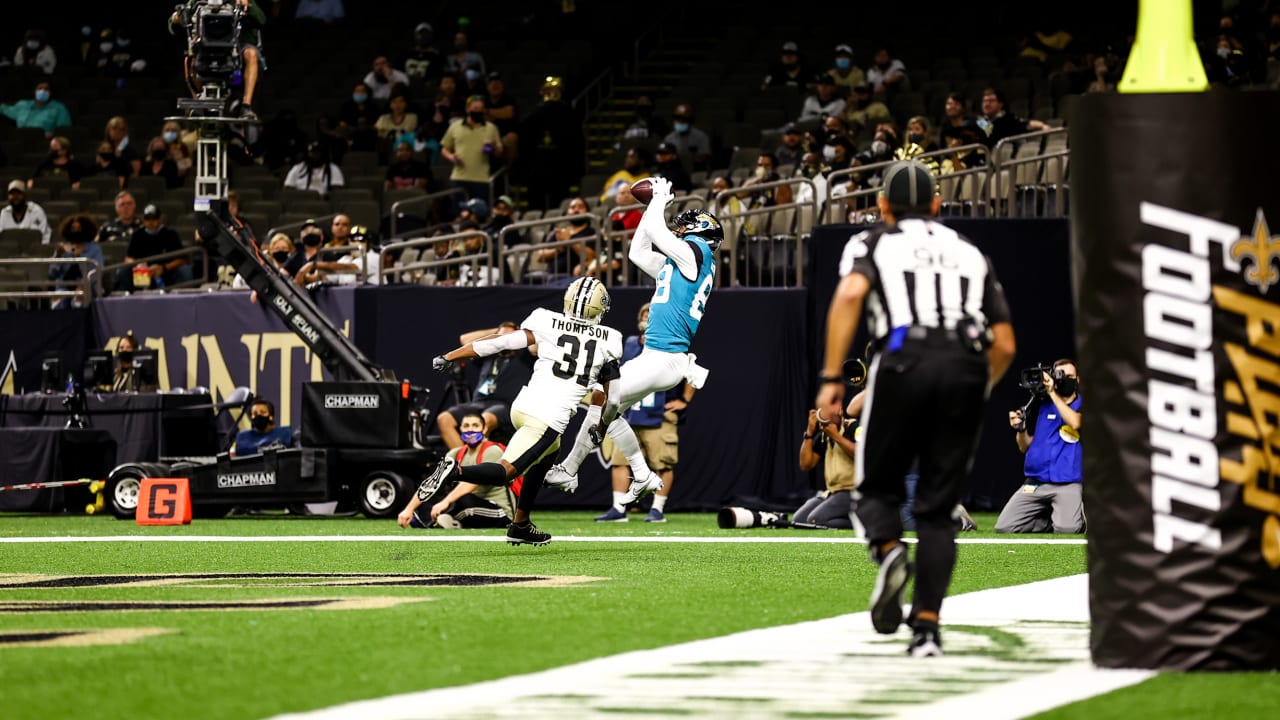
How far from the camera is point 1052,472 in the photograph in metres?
16.8

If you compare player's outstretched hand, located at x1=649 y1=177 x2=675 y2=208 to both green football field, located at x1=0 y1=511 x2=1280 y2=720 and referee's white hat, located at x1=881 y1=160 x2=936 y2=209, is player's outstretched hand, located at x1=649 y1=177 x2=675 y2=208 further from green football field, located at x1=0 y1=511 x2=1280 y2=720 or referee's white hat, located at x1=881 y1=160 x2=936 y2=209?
referee's white hat, located at x1=881 y1=160 x2=936 y2=209

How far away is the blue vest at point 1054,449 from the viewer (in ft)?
54.9

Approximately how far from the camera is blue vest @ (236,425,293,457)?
19281 millimetres

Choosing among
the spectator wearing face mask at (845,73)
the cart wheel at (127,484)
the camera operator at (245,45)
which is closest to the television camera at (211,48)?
the camera operator at (245,45)

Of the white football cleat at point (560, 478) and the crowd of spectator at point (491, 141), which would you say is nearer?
the white football cleat at point (560, 478)

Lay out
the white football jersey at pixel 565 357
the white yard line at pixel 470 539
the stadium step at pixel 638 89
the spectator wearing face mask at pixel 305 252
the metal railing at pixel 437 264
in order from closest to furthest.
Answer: the white football jersey at pixel 565 357 → the white yard line at pixel 470 539 → the metal railing at pixel 437 264 → the spectator wearing face mask at pixel 305 252 → the stadium step at pixel 638 89

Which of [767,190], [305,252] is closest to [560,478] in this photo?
[767,190]

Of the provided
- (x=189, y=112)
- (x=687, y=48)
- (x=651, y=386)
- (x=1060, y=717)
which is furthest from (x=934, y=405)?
(x=687, y=48)

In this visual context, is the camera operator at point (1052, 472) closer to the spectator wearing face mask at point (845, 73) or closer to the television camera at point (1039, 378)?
the television camera at point (1039, 378)

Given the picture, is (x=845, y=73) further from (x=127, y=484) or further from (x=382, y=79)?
(x=127, y=484)

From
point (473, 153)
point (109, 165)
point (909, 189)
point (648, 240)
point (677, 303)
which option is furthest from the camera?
point (109, 165)

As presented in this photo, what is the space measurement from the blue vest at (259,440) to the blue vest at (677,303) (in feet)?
17.2

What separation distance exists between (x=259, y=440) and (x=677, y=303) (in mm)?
5919

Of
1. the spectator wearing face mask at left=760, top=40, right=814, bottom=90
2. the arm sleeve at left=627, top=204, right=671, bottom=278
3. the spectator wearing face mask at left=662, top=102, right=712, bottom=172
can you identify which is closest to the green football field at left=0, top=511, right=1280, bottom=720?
Answer: the arm sleeve at left=627, top=204, right=671, bottom=278
